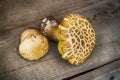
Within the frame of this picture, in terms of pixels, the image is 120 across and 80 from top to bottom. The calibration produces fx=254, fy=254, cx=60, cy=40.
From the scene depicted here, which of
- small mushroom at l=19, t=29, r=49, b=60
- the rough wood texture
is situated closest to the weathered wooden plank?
the rough wood texture

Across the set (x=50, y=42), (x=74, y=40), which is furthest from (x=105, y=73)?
Answer: (x=50, y=42)

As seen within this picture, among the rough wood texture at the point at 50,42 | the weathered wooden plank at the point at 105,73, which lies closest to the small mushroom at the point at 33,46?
the rough wood texture at the point at 50,42

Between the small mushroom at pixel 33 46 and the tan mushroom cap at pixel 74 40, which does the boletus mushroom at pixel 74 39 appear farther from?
the small mushroom at pixel 33 46

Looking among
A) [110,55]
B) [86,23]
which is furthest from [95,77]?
[86,23]

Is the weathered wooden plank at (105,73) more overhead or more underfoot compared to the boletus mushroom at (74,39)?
more underfoot

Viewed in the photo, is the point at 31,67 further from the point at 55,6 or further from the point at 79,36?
the point at 55,6

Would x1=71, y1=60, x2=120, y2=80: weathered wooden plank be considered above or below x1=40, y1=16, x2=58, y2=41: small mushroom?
below

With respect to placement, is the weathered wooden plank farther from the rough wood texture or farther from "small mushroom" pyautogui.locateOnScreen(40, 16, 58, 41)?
"small mushroom" pyautogui.locateOnScreen(40, 16, 58, 41)
